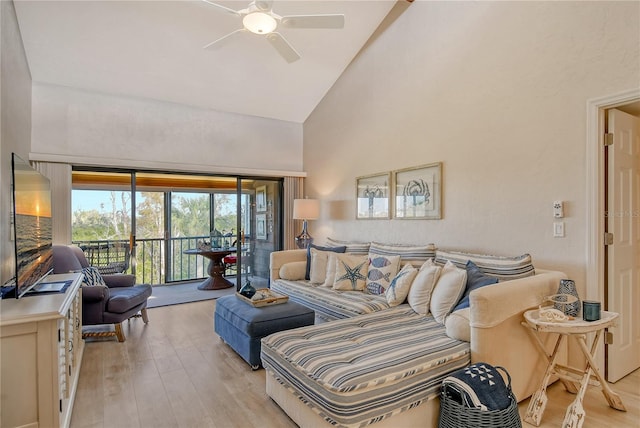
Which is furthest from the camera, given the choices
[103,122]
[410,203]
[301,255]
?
[301,255]

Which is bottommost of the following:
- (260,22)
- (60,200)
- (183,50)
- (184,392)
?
(184,392)

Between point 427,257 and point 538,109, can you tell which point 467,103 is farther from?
point 427,257

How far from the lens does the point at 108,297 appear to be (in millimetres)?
3412

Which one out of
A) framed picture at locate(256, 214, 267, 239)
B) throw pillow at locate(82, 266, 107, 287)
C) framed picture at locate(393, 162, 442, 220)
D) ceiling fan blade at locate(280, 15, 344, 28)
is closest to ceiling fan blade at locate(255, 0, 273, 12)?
ceiling fan blade at locate(280, 15, 344, 28)

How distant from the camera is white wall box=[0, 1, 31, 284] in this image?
8.16 feet

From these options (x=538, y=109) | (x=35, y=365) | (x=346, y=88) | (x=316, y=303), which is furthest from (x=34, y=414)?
(x=346, y=88)

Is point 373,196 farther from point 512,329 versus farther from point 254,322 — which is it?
point 512,329

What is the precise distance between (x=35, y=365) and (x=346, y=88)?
4.58 meters

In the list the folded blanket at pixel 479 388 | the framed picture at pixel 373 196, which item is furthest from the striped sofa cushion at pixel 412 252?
the folded blanket at pixel 479 388

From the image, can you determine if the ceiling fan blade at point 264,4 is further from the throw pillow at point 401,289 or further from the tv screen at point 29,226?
the throw pillow at point 401,289

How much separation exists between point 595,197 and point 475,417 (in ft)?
5.95

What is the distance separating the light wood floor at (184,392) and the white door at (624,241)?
22 cm

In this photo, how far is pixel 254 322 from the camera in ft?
9.04

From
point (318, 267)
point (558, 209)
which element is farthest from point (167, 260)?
point (558, 209)
